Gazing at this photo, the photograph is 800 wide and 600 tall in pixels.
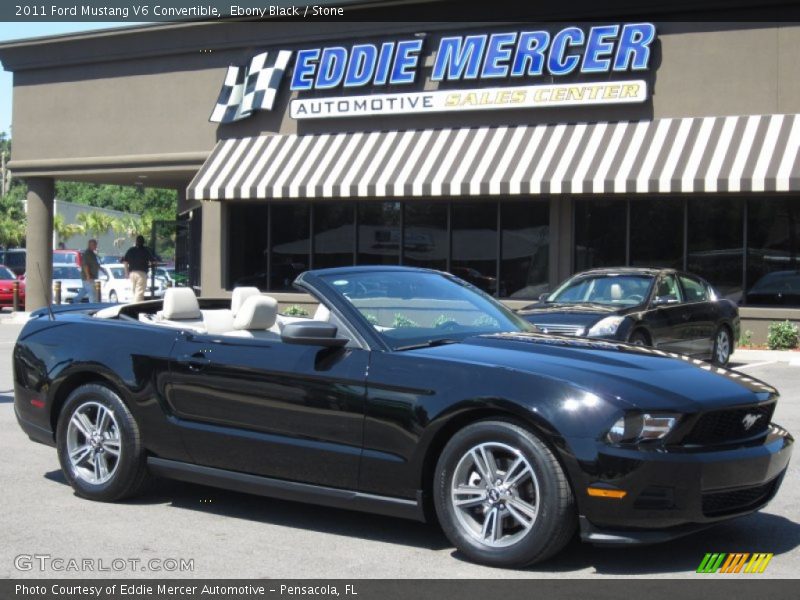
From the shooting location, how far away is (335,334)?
6.15 meters

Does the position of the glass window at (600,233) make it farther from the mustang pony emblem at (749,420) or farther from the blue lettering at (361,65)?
the mustang pony emblem at (749,420)

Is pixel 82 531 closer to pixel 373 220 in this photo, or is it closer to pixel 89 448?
pixel 89 448

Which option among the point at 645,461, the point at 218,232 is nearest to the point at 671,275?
the point at 645,461

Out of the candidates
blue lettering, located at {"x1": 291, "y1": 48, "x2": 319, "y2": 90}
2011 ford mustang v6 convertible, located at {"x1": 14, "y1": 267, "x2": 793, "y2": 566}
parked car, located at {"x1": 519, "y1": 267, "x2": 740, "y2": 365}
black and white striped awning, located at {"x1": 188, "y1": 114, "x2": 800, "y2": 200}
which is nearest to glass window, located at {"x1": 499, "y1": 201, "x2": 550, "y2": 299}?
black and white striped awning, located at {"x1": 188, "y1": 114, "x2": 800, "y2": 200}

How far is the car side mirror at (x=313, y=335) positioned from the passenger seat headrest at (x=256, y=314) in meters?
0.85

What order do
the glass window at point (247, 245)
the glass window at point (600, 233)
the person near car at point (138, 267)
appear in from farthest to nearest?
the person near car at point (138, 267)
the glass window at point (247, 245)
the glass window at point (600, 233)

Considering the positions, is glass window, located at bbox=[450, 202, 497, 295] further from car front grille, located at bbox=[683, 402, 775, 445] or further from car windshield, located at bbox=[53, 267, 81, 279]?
car windshield, located at bbox=[53, 267, 81, 279]

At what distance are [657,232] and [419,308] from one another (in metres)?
15.4

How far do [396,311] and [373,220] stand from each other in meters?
17.9

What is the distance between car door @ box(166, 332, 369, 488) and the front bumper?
1.34 meters

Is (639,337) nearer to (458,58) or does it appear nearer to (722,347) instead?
(722,347)

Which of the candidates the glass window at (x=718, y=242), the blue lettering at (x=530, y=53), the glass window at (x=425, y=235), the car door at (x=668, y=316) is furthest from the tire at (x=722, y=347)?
the glass window at (x=425, y=235)

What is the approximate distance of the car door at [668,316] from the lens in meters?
14.6

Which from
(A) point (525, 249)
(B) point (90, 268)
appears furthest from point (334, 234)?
(B) point (90, 268)
